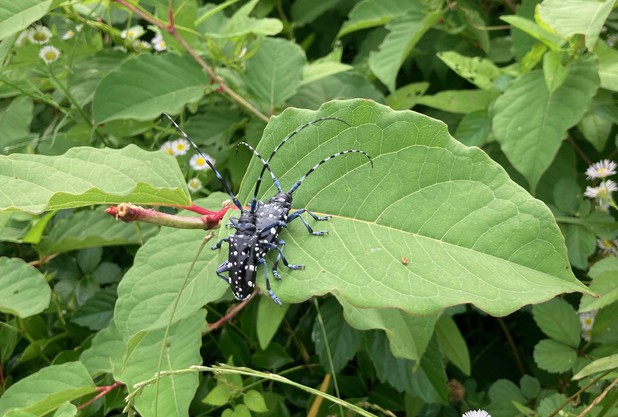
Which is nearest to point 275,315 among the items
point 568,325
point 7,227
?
point 568,325

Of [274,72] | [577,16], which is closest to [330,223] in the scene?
[577,16]

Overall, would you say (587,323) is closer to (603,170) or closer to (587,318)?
(587,318)

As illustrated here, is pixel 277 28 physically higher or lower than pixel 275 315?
higher

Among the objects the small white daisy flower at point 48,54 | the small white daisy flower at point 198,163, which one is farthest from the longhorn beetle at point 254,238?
the small white daisy flower at point 48,54

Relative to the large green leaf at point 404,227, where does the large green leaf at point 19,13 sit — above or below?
above

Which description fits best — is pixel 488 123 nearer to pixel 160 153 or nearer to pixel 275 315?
pixel 275 315

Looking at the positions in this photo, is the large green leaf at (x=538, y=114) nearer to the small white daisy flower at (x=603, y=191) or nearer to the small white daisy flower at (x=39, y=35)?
the small white daisy flower at (x=603, y=191)
